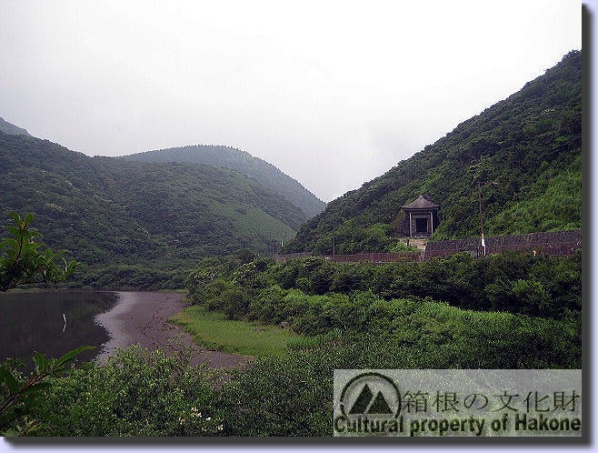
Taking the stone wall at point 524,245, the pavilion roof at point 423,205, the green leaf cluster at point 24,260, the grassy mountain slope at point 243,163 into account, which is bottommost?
the stone wall at point 524,245

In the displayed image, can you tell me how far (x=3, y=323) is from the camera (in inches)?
969

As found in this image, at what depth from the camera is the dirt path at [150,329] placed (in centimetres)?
1678

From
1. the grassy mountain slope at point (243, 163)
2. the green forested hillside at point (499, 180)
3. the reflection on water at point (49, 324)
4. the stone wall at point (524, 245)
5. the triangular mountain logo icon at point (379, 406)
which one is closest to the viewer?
the triangular mountain logo icon at point (379, 406)

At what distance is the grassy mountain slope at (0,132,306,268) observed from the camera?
4900 centimetres

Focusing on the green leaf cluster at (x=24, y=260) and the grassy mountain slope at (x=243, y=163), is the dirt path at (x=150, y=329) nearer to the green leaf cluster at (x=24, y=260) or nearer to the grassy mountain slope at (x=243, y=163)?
the green leaf cluster at (x=24, y=260)

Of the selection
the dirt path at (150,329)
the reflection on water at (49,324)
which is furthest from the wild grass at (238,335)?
the reflection on water at (49,324)

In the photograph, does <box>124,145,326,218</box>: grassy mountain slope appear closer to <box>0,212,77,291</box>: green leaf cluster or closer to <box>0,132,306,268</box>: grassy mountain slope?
<box>0,132,306,268</box>: grassy mountain slope

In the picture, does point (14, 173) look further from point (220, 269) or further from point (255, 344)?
point (255, 344)

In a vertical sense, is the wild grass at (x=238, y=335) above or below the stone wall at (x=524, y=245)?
below

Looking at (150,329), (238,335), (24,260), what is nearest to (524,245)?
(238,335)

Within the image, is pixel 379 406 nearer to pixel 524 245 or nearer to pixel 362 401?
pixel 362 401

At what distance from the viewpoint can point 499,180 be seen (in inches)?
1073

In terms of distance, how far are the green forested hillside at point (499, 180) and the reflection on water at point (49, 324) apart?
18154 mm

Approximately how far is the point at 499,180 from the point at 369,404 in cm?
2457
